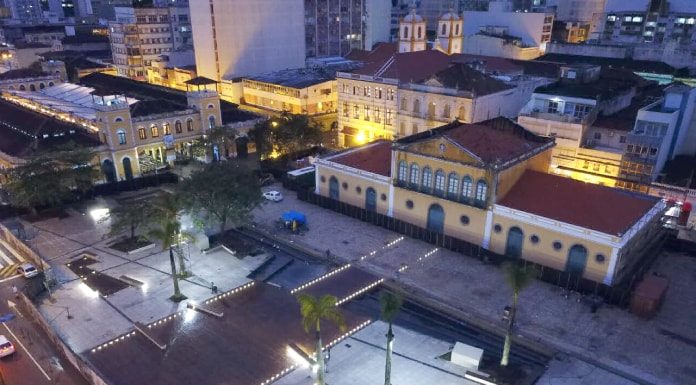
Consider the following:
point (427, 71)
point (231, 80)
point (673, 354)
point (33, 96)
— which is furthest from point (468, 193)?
point (33, 96)

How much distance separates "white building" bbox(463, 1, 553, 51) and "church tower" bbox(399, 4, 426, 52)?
2820 cm

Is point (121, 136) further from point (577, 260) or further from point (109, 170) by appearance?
point (577, 260)

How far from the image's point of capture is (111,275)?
1545 inches

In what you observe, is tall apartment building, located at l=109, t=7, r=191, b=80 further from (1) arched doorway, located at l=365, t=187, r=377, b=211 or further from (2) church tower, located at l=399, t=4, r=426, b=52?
(1) arched doorway, located at l=365, t=187, r=377, b=211

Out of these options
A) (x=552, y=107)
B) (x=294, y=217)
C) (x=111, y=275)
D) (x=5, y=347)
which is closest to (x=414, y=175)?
(x=294, y=217)

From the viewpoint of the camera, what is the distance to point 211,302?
115 ft

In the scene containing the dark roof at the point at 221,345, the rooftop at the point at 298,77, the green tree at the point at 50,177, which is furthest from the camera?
the rooftop at the point at 298,77

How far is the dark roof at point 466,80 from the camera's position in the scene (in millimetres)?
58000

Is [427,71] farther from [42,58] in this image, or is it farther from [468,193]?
[42,58]

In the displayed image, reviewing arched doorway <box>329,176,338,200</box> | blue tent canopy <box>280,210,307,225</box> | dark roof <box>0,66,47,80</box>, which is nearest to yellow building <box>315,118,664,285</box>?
arched doorway <box>329,176,338,200</box>

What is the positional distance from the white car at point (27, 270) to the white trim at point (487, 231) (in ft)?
117

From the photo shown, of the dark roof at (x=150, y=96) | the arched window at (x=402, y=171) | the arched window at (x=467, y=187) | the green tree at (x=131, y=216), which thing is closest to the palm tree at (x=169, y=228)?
the green tree at (x=131, y=216)

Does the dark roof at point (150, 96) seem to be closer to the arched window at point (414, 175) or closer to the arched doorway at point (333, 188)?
the arched doorway at point (333, 188)

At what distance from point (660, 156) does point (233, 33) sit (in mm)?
69035
